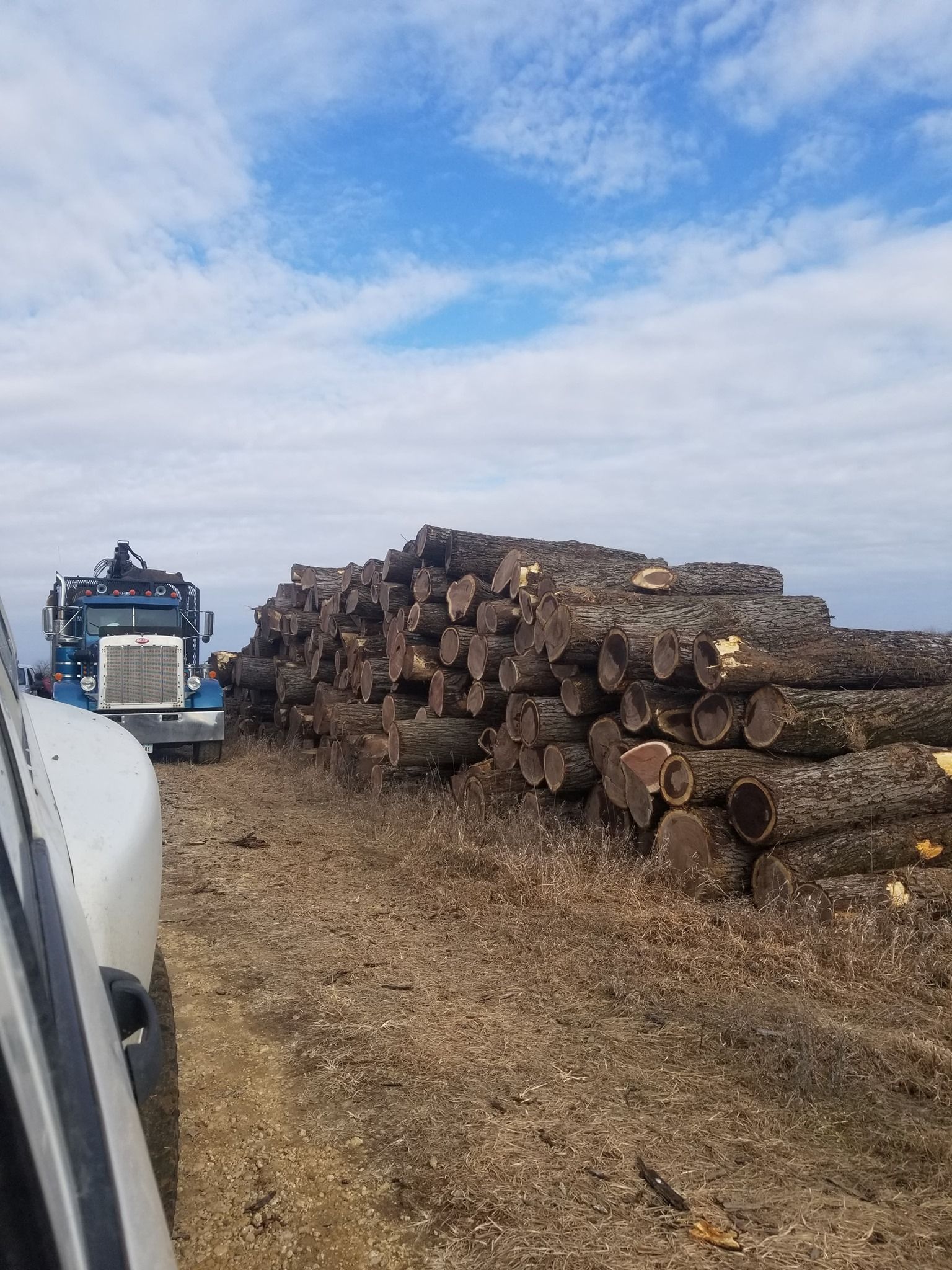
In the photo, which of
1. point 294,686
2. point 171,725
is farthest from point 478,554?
point 171,725

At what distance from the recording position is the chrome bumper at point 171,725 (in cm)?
1362

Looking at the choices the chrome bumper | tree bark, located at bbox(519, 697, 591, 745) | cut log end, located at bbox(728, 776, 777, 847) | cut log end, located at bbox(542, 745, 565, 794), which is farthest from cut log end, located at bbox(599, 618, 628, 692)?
the chrome bumper

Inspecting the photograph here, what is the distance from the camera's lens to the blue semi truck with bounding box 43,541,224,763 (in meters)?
13.6

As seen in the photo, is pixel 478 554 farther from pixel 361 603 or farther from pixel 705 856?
pixel 705 856

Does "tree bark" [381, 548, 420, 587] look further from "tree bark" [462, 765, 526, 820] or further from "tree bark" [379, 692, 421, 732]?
"tree bark" [462, 765, 526, 820]

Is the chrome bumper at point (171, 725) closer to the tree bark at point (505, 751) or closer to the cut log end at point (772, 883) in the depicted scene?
the tree bark at point (505, 751)

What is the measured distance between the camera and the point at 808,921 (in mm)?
5863

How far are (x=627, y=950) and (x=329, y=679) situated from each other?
9208 mm

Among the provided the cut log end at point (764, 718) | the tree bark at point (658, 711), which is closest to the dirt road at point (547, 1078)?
the tree bark at point (658, 711)

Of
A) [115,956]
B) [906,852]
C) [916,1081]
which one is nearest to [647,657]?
[906,852]

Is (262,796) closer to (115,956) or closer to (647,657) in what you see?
(647,657)

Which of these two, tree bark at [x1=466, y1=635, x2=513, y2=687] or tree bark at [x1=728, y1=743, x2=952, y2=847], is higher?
tree bark at [x1=466, y1=635, x2=513, y2=687]

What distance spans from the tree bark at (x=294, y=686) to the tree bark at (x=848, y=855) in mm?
9153

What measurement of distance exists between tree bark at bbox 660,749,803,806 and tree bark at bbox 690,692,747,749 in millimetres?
155
